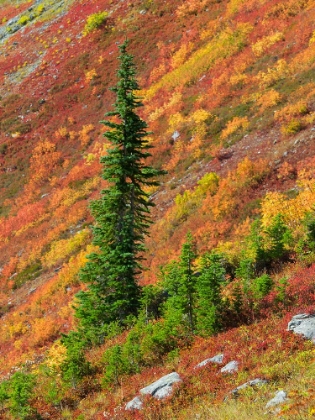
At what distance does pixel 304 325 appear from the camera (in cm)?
805

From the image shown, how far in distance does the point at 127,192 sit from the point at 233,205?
5.89 m

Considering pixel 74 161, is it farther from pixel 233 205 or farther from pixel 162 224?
pixel 233 205

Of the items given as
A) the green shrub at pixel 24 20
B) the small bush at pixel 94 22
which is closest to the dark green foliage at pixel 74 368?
the small bush at pixel 94 22

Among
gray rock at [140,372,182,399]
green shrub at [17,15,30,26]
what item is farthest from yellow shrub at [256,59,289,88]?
green shrub at [17,15,30,26]

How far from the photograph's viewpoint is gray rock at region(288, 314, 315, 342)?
306 inches

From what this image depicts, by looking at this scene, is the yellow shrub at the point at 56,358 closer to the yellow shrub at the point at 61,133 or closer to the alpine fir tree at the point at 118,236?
the alpine fir tree at the point at 118,236

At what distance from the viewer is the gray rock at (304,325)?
7773 mm

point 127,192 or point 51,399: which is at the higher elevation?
point 127,192

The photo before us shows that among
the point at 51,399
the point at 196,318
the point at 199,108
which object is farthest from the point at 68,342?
the point at 199,108

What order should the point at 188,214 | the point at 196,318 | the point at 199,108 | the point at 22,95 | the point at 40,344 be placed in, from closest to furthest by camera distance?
the point at 196,318
the point at 40,344
the point at 188,214
the point at 199,108
the point at 22,95

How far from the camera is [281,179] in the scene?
18.3m

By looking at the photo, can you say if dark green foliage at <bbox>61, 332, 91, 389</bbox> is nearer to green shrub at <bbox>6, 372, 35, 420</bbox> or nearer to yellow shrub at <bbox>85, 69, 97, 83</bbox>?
green shrub at <bbox>6, 372, 35, 420</bbox>

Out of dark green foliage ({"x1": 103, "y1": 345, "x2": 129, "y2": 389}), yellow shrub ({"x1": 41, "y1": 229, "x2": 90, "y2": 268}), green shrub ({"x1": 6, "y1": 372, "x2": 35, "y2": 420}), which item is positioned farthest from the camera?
yellow shrub ({"x1": 41, "y1": 229, "x2": 90, "y2": 268})

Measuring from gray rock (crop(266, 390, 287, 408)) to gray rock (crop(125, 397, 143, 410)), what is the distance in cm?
276
